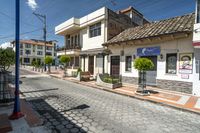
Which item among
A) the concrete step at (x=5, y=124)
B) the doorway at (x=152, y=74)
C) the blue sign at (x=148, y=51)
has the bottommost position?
the concrete step at (x=5, y=124)

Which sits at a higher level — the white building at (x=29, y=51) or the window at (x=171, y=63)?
the white building at (x=29, y=51)

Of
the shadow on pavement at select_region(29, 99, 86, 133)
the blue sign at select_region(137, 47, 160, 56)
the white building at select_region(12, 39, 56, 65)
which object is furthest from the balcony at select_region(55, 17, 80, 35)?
the white building at select_region(12, 39, 56, 65)

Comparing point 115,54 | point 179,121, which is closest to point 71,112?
point 179,121

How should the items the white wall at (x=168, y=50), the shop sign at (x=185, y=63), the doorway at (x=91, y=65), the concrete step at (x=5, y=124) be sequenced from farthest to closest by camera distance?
the doorway at (x=91, y=65) → the white wall at (x=168, y=50) → the shop sign at (x=185, y=63) → the concrete step at (x=5, y=124)

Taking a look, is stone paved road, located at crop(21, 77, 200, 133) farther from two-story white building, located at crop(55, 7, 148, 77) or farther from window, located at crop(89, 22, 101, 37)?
window, located at crop(89, 22, 101, 37)

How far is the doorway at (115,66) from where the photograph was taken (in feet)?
45.8

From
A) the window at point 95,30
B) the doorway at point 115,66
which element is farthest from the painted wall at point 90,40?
the doorway at point 115,66

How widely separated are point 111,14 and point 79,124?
13.4 meters

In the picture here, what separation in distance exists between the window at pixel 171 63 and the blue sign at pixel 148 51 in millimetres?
876

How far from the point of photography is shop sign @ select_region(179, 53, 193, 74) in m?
9.00

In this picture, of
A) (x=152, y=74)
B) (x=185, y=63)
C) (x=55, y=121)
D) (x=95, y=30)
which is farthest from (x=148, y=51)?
(x=55, y=121)

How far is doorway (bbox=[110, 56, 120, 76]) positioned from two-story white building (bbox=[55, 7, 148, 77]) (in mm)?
911

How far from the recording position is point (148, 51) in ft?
36.9

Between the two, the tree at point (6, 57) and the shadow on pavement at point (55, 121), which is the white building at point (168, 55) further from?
the tree at point (6, 57)
